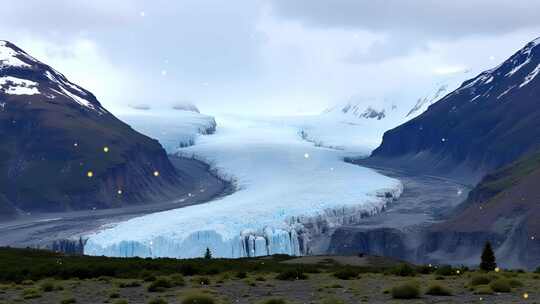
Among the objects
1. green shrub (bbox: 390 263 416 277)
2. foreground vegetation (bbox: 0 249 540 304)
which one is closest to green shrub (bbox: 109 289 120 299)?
foreground vegetation (bbox: 0 249 540 304)

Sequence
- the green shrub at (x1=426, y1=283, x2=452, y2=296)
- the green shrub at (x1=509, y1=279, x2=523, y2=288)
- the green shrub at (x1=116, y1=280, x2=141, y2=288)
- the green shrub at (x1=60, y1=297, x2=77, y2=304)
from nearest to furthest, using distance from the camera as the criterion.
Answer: the green shrub at (x1=426, y1=283, x2=452, y2=296), the green shrub at (x1=60, y1=297, x2=77, y2=304), the green shrub at (x1=509, y1=279, x2=523, y2=288), the green shrub at (x1=116, y1=280, x2=141, y2=288)

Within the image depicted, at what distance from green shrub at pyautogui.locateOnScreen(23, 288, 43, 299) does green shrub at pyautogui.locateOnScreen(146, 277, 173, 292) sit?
4.21 meters

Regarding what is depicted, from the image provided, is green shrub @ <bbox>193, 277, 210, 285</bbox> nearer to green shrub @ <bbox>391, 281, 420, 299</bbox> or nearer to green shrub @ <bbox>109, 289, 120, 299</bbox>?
green shrub @ <bbox>109, 289, 120, 299</bbox>

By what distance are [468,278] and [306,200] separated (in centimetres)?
13103

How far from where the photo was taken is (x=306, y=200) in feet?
536

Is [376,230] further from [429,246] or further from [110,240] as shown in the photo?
[110,240]

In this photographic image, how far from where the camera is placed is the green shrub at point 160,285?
1219 inches

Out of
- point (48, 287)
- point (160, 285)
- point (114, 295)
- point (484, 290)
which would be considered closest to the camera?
point (484, 290)

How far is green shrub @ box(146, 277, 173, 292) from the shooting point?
31.0 m

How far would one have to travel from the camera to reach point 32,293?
30.1m

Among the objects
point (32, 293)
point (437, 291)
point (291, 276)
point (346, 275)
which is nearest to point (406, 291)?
point (437, 291)

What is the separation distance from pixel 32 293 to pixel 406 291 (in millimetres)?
14398

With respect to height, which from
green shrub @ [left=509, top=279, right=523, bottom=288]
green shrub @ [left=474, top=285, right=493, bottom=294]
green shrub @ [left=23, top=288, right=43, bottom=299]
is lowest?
green shrub @ [left=474, top=285, right=493, bottom=294]

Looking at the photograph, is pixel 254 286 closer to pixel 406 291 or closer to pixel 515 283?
pixel 406 291
